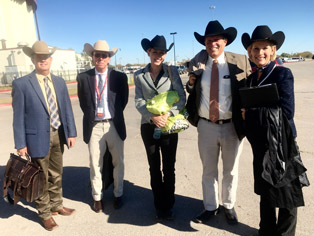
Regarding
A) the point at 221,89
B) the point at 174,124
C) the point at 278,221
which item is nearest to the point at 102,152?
the point at 174,124

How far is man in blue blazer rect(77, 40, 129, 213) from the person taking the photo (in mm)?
3168

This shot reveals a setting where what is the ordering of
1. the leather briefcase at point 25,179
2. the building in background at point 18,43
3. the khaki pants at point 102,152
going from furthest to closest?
the building in background at point 18,43 < the khaki pants at point 102,152 < the leather briefcase at point 25,179

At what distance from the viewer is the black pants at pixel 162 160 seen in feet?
9.78

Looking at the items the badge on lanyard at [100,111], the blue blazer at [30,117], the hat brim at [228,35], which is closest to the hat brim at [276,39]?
the hat brim at [228,35]

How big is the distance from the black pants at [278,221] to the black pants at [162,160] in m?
1.10

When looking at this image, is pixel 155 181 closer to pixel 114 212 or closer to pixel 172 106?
pixel 114 212

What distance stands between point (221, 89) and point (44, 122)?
2.14 meters

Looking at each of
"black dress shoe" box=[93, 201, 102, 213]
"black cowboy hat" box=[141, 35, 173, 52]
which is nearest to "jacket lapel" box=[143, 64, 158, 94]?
"black cowboy hat" box=[141, 35, 173, 52]

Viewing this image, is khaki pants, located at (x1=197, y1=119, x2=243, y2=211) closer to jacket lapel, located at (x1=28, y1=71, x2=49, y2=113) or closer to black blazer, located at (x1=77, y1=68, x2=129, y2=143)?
black blazer, located at (x1=77, y1=68, x2=129, y2=143)

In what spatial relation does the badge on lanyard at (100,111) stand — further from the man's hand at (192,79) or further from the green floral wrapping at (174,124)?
the man's hand at (192,79)

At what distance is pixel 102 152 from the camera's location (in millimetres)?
3332

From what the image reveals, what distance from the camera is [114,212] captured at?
3287mm

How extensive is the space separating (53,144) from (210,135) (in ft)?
6.53

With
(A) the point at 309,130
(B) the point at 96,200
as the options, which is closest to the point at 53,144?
(B) the point at 96,200
